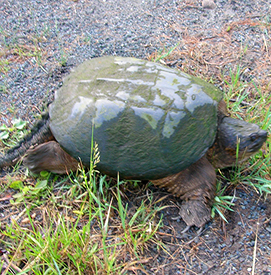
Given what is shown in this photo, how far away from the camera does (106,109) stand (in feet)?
5.82

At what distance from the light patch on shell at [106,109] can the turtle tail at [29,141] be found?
593 millimetres

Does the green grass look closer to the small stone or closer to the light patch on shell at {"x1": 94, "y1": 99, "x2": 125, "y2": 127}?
the light patch on shell at {"x1": 94, "y1": 99, "x2": 125, "y2": 127}

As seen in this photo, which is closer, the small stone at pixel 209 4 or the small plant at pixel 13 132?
the small plant at pixel 13 132

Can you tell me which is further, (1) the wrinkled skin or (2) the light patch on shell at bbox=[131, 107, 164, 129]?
(1) the wrinkled skin

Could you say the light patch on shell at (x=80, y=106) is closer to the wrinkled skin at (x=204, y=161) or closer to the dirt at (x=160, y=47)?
the wrinkled skin at (x=204, y=161)

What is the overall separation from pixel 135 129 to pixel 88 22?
2455mm

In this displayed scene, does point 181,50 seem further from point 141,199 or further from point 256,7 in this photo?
point 141,199

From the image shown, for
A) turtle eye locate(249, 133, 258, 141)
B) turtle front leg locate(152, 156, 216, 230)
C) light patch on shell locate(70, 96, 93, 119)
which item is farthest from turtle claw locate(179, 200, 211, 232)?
light patch on shell locate(70, 96, 93, 119)

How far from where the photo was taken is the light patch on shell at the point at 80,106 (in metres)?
1.83

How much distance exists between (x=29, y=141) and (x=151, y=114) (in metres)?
1.14

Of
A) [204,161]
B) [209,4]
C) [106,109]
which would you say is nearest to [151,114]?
[106,109]

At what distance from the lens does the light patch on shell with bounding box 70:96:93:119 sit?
1834 mm

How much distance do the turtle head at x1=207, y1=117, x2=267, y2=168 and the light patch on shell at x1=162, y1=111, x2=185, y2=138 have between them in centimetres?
44

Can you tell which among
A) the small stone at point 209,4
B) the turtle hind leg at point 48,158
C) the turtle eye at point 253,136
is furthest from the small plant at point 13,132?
the small stone at point 209,4
